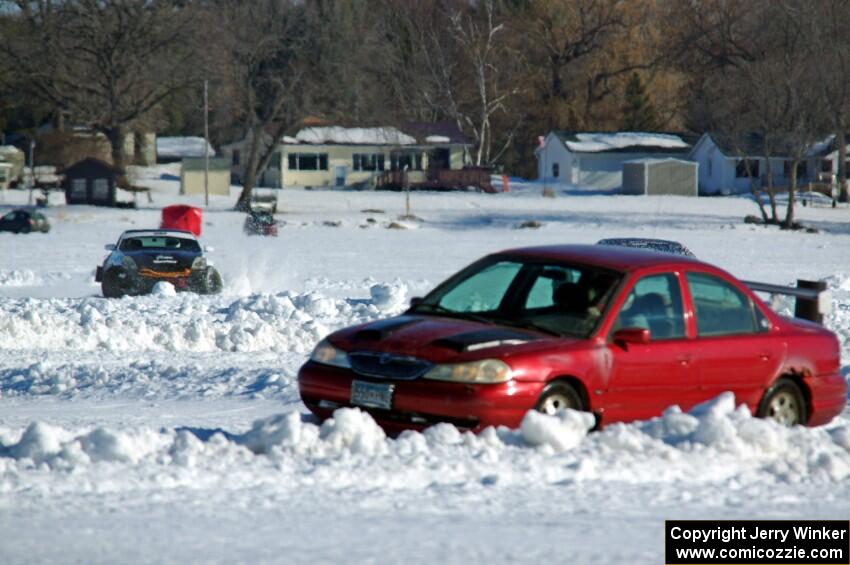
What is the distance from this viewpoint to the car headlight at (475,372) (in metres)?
8.52

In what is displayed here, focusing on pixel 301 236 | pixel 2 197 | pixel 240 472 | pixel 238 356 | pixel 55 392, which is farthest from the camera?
pixel 2 197

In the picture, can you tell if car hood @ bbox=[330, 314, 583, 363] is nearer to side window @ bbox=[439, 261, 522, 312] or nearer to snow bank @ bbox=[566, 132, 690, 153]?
side window @ bbox=[439, 261, 522, 312]

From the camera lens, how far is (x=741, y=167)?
3140 inches

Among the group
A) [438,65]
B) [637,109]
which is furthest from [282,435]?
[637,109]

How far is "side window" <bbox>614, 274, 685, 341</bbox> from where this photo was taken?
30.8 feet

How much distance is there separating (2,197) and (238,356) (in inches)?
2188

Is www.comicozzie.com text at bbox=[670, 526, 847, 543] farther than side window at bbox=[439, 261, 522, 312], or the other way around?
side window at bbox=[439, 261, 522, 312]

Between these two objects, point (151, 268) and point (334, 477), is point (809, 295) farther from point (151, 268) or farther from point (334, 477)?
point (151, 268)

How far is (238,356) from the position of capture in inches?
591

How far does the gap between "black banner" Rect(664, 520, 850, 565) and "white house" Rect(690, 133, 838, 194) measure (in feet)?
235

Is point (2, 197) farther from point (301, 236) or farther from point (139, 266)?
point (139, 266)

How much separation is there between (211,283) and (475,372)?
16.0m

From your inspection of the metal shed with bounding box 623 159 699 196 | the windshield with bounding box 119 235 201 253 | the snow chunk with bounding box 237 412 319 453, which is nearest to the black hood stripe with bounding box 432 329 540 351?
the snow chunk with bounding box 237 412 319 453

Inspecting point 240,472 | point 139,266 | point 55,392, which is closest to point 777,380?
point 240,472
